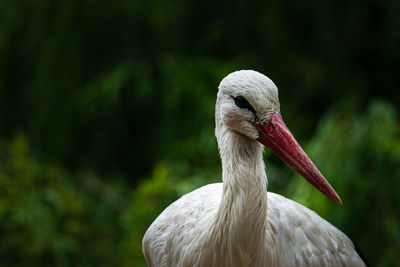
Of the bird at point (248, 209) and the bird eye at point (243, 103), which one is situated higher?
the bird eye at point (243, 103)

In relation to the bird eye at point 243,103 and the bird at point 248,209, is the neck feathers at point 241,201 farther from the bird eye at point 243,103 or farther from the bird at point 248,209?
the bird eye at point 243,103

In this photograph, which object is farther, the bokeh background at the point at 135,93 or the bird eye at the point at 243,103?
the bokeh background at the point at 135,93

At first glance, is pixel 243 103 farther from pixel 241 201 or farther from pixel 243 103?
pixel 241 201

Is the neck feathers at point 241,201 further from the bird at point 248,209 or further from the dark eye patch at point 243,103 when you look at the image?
the dark eye patch at point 243,103

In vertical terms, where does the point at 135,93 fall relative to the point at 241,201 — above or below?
above

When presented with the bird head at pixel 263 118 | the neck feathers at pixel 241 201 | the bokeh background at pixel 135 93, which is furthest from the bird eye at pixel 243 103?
the bokeh background at pixel 135 93

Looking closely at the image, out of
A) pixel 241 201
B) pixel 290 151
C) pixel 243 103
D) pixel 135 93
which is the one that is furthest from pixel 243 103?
pixel 135 93

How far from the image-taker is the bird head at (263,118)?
2154 mm

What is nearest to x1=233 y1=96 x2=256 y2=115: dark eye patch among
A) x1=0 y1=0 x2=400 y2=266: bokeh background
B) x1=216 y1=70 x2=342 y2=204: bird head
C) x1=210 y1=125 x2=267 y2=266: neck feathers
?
x1=216 y1=70 x2=342 y2=204: bird head

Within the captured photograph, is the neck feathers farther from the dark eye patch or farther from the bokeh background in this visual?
the bokeh background

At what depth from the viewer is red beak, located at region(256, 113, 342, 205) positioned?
7.10ft

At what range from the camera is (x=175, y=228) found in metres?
2.66

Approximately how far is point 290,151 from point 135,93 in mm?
3523

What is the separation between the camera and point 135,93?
5566 mm
